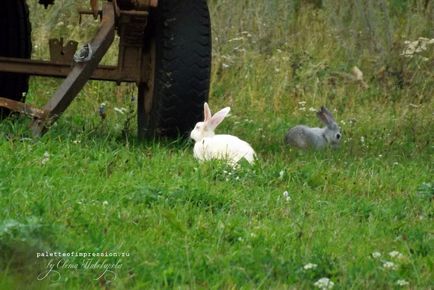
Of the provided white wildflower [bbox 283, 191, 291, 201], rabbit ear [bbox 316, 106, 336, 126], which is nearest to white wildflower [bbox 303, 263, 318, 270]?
white wildflower [bbox 283, 191, 291, 201]

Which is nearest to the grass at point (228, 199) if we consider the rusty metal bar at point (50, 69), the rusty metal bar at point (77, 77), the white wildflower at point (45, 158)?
the white wildflower at point (45, 158)

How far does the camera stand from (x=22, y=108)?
7031mm

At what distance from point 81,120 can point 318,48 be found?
14.2ft

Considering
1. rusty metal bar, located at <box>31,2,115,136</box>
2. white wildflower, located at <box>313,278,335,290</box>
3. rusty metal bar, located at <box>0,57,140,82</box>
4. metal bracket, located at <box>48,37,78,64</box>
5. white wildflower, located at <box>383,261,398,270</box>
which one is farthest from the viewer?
metal bracket, located at <box>48,37,78,64</box>

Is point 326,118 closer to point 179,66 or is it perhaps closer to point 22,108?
point 179,66

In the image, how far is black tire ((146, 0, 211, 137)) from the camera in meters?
7.69

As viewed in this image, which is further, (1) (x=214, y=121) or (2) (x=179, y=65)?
(2) (x=179, y=65)

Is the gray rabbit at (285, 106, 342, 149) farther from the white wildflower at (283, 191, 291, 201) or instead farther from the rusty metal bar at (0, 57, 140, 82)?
the white wildflower at (283, 191, 291, 201)

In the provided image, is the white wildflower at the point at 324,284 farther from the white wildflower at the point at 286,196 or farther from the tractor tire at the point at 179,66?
the tractor tire at the point at 179,66

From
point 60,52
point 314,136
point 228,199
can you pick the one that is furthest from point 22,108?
point 314,136

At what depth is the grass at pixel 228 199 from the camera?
4758mm

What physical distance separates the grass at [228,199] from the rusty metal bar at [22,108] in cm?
14

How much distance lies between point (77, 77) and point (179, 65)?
28.6 inches

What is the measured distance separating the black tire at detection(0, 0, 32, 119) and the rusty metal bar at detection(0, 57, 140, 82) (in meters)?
0.79
